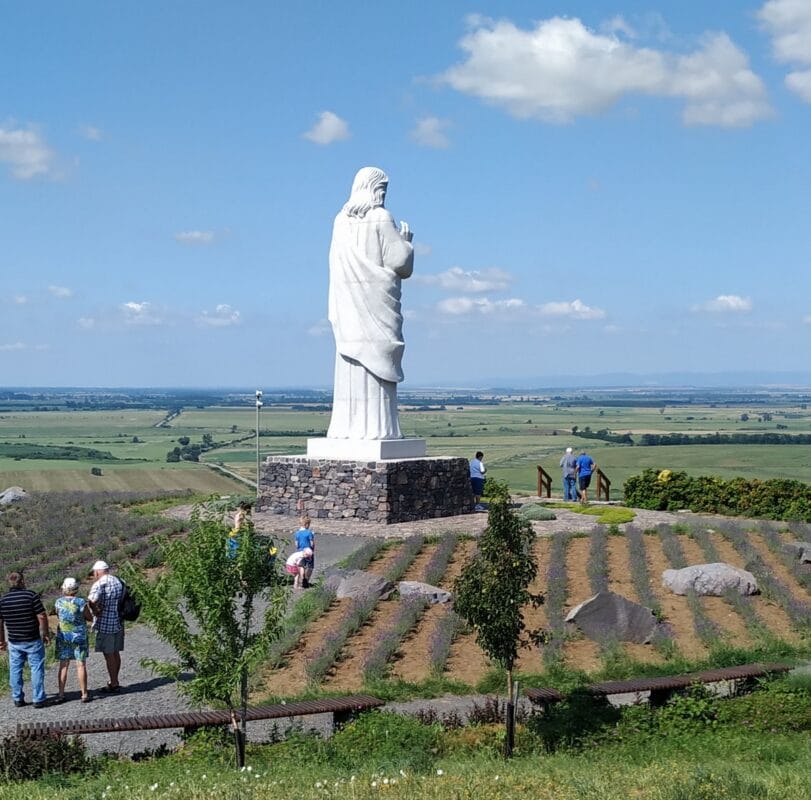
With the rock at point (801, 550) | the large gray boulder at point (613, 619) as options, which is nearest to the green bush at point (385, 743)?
the large gray boulder at point (613, 619)

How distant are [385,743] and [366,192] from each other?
1558 centimetres

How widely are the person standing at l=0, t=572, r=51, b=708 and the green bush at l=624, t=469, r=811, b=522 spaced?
1773cm

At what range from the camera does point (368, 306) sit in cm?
2311

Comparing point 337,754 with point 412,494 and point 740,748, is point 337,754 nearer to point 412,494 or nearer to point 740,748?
point 740,748

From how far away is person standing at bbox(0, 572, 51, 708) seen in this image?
1157 cm

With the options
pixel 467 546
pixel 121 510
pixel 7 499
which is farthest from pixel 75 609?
pixel 7 499

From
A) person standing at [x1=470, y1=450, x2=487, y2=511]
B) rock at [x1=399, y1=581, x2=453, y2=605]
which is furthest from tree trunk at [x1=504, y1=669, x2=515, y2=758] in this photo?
person standing at [x1=470, y1=450, x2=487, y2=511]

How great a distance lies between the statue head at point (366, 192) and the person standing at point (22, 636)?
13.6 metres

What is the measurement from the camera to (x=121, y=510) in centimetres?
2689

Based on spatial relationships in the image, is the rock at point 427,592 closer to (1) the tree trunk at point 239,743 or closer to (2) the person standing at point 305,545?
(2) the person standing at point 305,545

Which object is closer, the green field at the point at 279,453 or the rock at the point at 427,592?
the rock at the point at 427,592

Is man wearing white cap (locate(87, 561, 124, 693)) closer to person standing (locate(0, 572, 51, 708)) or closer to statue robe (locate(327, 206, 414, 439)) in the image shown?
person standing (locate(0, 572, 51, 708))

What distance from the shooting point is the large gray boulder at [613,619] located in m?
14.3

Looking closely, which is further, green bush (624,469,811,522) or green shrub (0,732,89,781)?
green bush (624,469,811,522)
